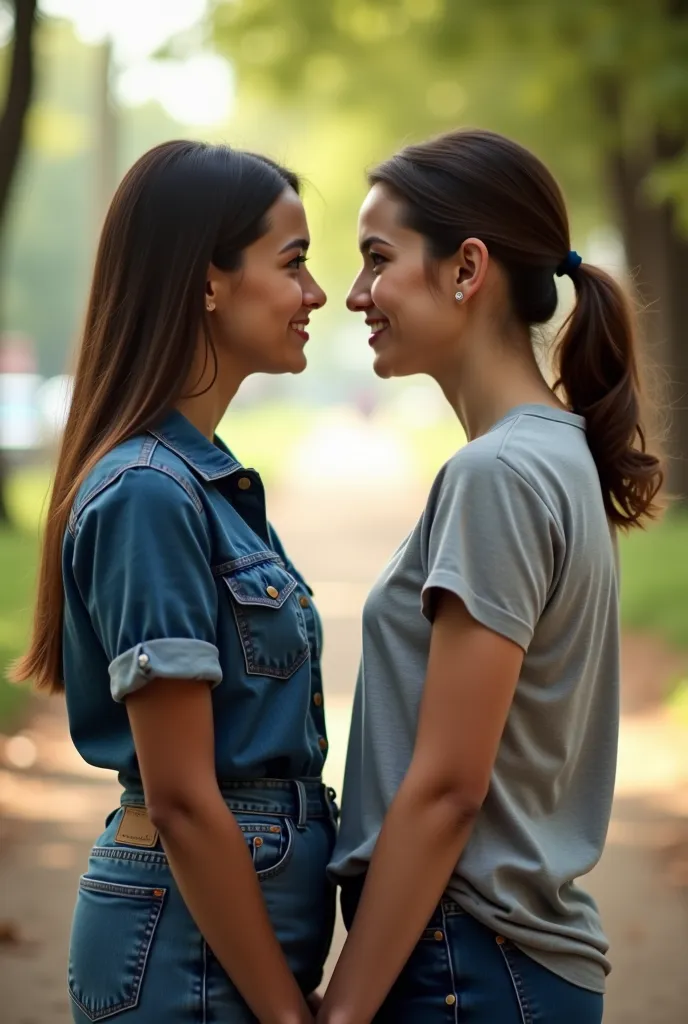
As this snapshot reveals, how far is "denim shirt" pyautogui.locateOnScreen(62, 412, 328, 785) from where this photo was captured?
2.07m

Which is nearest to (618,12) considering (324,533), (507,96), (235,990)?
(507,96)

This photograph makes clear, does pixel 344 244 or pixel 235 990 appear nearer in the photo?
pixel 235 990

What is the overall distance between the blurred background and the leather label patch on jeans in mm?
840

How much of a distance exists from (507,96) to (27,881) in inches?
563

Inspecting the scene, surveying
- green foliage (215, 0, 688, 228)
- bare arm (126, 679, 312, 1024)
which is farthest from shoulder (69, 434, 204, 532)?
green foliage (215, 0, 688, 228)

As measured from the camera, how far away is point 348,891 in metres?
2.30

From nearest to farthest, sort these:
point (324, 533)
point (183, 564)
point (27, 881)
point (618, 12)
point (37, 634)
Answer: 1. point (183, 564)
2. point (37, 634)
3. point (27, 881)
4. point (618, 12)
5. point (324, 533)

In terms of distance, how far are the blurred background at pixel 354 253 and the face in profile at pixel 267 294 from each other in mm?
362

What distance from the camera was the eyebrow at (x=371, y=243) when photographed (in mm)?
2546

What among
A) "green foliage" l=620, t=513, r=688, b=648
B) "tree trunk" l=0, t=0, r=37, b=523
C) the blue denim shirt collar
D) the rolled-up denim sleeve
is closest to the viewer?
the rolled-up denim sleeve

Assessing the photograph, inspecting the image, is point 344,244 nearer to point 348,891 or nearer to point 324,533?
point 324,533

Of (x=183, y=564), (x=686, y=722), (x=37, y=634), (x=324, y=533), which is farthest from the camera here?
(x=324, y=533)

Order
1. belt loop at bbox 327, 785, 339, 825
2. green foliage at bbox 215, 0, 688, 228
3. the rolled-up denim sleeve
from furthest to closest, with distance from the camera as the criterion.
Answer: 1. green foliage at bbox 215, 0, 688, 228
2. belt loop at bbox 327, 785, 339, 825
3. the rolled-up denim sleeve

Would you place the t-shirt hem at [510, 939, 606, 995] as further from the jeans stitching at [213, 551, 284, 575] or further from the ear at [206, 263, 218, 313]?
the ear at [206, 263, 218, 313]
